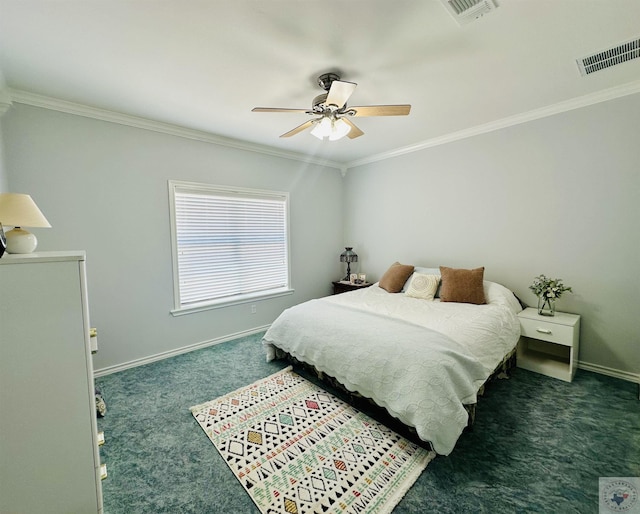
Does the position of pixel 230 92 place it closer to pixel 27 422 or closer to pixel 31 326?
pixel 31 326

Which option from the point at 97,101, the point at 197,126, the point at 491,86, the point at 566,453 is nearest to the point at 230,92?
the point at 197,126

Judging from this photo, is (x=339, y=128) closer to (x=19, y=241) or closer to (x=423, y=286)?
(x=423, y=286)

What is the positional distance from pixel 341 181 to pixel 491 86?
272 centimetres

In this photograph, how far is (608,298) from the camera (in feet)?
8.27

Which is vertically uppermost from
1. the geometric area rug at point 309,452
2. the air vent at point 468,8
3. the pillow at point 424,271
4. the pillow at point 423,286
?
the air vent at point 468,8

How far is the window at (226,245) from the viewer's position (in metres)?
3.16

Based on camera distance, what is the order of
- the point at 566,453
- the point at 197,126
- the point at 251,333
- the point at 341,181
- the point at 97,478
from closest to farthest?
the point at 97,478
the point at 566,453
the point at 197,126
the point at 251,333
the point at 341,181

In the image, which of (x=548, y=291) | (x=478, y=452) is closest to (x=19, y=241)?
(x=478, y=452)

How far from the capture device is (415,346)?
1788mm

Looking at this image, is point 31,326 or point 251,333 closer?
point 31,326

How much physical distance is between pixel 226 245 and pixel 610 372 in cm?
431

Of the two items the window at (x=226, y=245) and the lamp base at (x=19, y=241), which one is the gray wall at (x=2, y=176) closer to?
the window at (x=226, y=245)

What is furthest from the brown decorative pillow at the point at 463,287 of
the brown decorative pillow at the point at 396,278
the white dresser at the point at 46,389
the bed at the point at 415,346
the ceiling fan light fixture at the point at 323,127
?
the white dresser at the point at 46,389

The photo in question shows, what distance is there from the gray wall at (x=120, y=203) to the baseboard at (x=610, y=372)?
3805 millimetres
